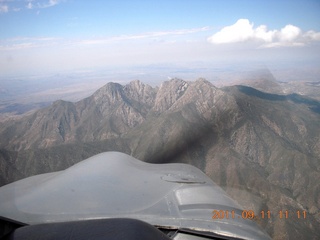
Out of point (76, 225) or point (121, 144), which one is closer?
point (76, 225)

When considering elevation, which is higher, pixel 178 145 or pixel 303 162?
pixel 178 145

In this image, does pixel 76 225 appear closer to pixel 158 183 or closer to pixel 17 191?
→ pixel 158 183

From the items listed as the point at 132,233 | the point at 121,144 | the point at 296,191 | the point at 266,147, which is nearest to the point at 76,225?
the point at 132,233

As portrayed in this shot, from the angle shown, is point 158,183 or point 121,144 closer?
point 158,183

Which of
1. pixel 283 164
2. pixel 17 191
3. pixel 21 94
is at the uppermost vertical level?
pixel 17 191

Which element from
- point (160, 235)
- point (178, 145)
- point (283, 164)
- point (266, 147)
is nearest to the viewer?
point (160, 235)

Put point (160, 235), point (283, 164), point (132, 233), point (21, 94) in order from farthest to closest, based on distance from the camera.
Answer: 1. point (283, 164)
2. point (21, 94)
3. point (160, 235)
4. point (132, 233)

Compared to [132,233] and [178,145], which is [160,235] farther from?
[178,145]

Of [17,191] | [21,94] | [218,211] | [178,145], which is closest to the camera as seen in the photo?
[218,211]

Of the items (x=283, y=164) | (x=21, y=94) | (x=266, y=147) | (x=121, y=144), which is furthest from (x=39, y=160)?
(x=283, y=164)
